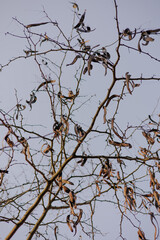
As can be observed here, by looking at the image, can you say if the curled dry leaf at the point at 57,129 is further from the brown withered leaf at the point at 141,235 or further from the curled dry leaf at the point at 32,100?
the brown withered leaf at the point at 141,235

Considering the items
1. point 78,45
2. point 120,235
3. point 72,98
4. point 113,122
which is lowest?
point 120,235

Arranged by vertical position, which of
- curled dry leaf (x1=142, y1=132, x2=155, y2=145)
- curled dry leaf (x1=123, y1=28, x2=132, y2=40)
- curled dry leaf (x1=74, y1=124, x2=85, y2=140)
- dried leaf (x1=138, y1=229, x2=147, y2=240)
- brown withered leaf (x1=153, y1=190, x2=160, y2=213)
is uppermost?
curled dry leaf (x1=123, y1=28, x2=132, y2=40)

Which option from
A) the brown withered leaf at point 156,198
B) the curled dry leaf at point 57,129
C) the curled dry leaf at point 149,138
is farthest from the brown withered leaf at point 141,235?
the curled dry leaf at point 57,129

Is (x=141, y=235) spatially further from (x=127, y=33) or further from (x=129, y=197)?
(x=127, y=33)

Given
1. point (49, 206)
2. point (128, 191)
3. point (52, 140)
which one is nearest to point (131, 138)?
point (128, 191)

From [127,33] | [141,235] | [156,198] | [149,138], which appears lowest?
[141,235]

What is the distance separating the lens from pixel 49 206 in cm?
155


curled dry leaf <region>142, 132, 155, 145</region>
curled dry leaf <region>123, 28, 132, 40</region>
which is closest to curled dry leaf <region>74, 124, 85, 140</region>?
curled dry leaf <region>142, 132, 155, 145</region>

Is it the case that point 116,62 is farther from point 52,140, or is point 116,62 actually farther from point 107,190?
point 107,190

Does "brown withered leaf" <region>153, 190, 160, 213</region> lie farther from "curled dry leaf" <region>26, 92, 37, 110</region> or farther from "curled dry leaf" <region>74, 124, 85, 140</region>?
"curled dry leaf" <region>26, 92, 37, 110</region>

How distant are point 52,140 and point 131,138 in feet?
2.25

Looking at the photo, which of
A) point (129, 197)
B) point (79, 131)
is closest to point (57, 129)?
point (79, 131)

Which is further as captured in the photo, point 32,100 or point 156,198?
point 32,100

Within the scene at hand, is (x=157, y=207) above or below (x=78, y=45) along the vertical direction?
below
